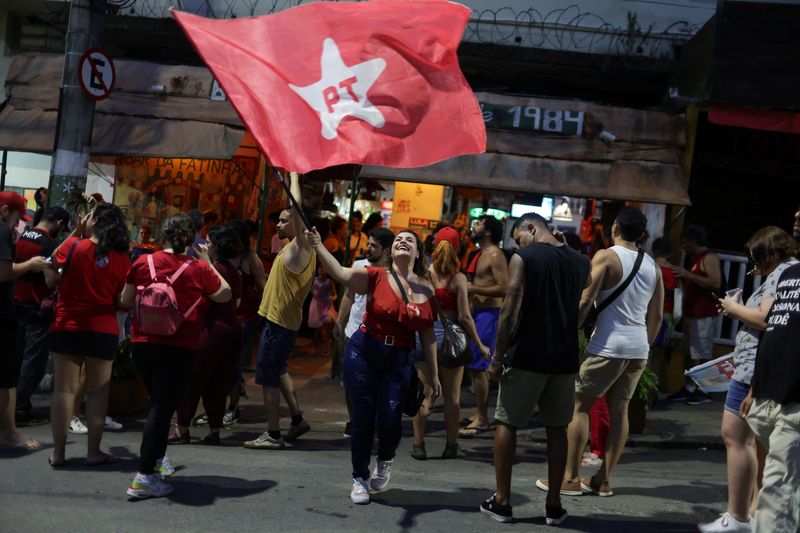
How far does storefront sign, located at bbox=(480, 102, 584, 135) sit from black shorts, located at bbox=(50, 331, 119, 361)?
6.40 metres

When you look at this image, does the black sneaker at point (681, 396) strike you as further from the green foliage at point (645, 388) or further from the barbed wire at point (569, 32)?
the barbed wire at point (569, 32)

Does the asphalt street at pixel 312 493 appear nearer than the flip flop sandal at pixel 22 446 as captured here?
Yes

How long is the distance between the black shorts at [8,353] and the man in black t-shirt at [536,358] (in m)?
3.77

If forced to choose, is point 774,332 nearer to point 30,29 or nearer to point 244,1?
point 244,1

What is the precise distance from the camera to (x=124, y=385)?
8742 millimetres

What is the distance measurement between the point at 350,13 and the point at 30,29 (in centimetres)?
1164

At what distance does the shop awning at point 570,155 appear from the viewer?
11.4 meters

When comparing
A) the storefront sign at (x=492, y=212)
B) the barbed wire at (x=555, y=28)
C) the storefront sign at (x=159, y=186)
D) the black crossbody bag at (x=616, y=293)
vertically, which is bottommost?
the black crossbody bag at (x=616, y=293)

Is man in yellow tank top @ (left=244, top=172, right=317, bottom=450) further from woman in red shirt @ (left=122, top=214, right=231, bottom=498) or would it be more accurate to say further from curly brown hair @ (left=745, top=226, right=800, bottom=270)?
curly brown hair @ (left=745, top=226, right=800, bottom=270)

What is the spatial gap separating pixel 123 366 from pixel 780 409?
5.82m

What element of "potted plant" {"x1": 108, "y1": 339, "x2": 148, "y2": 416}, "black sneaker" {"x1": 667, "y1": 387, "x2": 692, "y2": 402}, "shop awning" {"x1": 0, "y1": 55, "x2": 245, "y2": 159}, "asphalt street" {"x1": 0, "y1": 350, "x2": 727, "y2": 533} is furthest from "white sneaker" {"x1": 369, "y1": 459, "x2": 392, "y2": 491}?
"shop awning" {"x1": 0, "y1": 55, "x2": 245, "y2": 159}

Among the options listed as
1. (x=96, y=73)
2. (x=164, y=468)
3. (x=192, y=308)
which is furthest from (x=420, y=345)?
(x=96, y=73)

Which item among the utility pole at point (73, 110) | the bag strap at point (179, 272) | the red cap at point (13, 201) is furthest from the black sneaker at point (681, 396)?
the red cap at point (13, 201)

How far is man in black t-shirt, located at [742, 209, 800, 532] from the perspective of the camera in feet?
16.4
